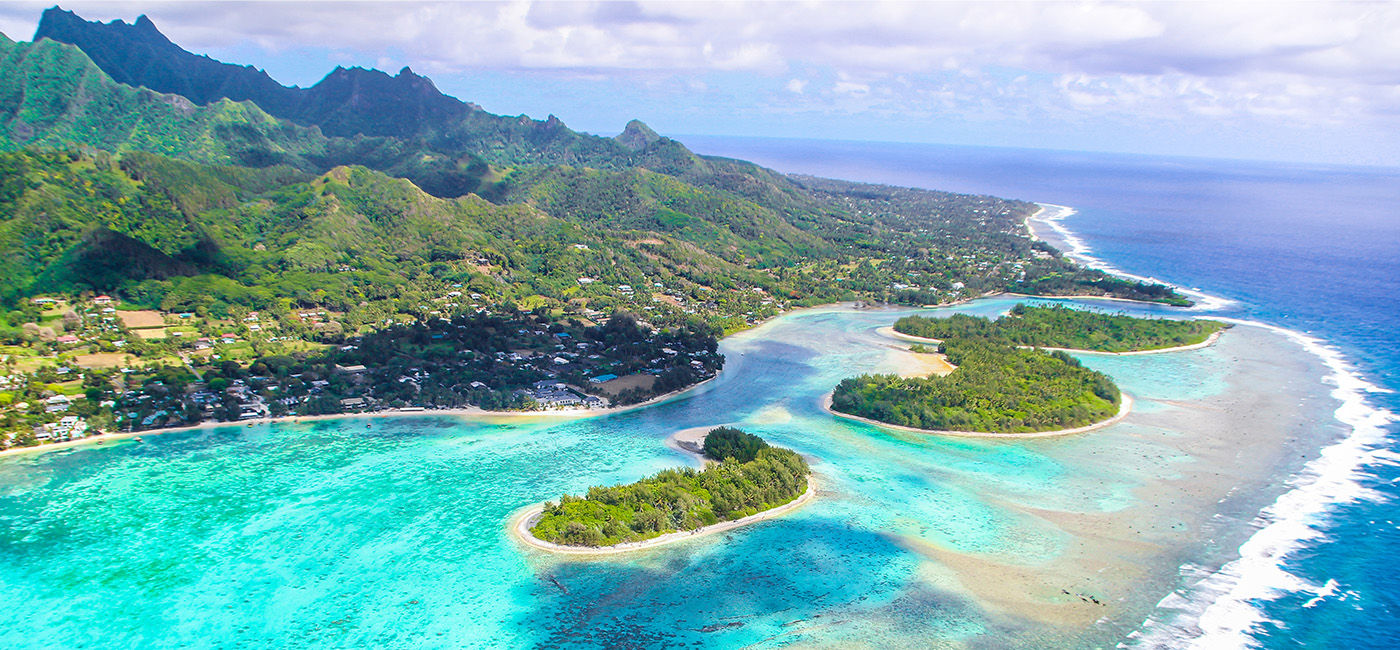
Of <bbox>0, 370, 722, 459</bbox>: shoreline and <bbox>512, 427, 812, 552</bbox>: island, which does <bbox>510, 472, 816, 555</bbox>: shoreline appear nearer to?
<bbox>512, 427, 812, 552</bbox>: island

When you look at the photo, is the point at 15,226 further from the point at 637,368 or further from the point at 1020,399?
the point at 1020,399

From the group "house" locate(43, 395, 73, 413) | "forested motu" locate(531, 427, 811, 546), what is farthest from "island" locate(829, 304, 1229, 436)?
"house" locate(43, 395, 73, 413)

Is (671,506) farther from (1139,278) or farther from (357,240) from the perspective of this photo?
(1139,278)

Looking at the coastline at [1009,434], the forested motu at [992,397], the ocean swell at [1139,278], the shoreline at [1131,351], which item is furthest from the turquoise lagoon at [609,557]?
the ocean swell at [1139,278]

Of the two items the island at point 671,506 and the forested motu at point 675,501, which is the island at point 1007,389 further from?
the forested motu at point 675,501

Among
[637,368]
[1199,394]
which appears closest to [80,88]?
[637,368]
